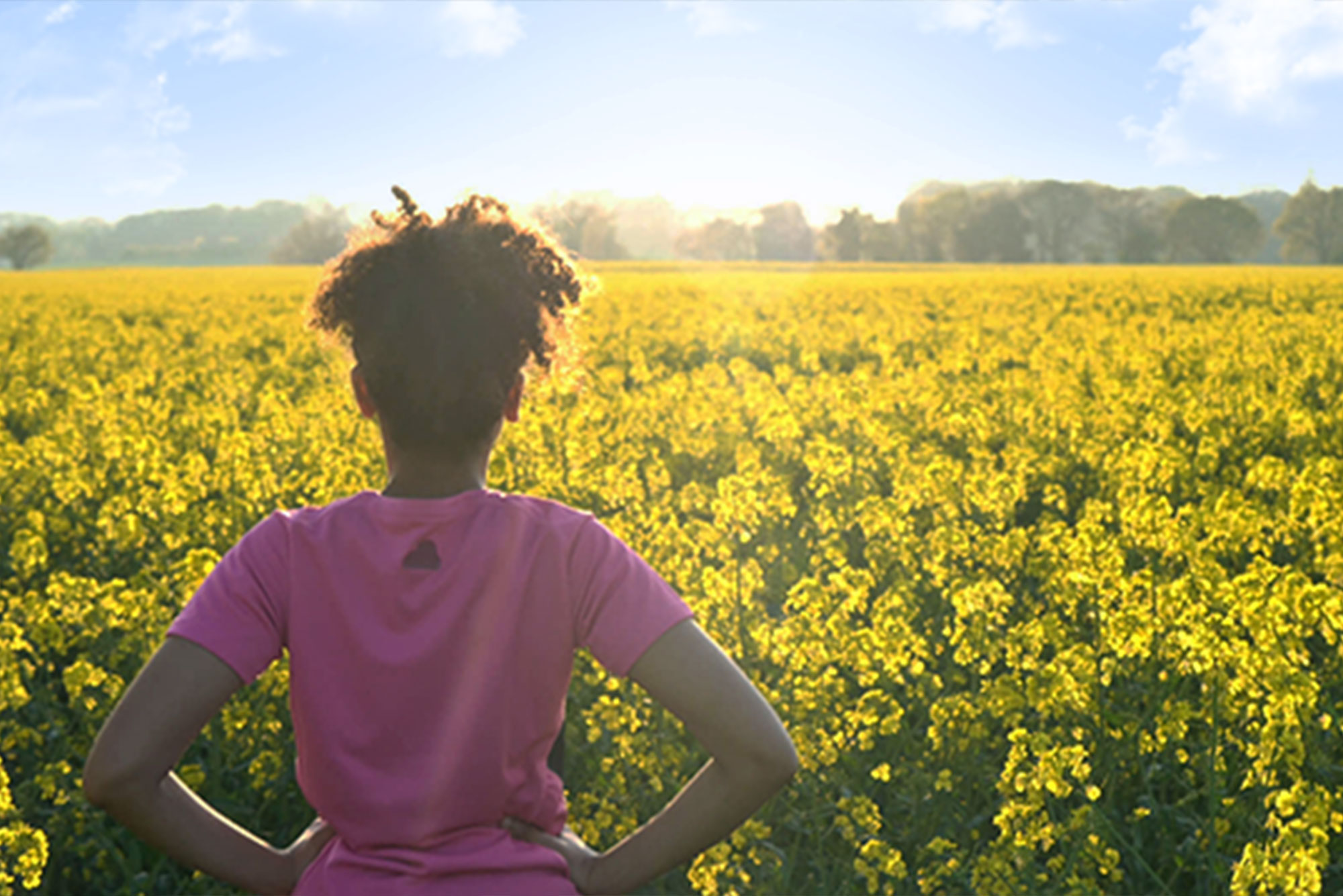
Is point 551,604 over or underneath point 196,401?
over

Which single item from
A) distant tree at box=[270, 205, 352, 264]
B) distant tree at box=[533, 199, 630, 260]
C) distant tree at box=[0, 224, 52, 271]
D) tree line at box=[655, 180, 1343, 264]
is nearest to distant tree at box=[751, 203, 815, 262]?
tree line at box=[655, 180, 1343, 264]

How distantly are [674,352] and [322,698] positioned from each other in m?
15.1

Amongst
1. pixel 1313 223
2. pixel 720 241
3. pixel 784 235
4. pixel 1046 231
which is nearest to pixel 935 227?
pixel 1046 231

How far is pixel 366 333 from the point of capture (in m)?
1.91

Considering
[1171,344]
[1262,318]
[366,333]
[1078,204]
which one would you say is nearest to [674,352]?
[1171,344]

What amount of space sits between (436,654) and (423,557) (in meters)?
0.15

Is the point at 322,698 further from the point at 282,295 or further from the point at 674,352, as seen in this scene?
the point at 282,295

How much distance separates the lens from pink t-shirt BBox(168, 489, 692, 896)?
1.81 metres

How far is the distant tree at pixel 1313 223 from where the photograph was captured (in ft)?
311

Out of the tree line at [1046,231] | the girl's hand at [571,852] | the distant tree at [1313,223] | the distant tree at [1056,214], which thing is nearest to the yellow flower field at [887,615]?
the girl's hand at [571,852]

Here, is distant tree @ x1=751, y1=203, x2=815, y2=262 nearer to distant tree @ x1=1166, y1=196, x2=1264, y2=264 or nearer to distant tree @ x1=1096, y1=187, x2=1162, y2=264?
distant tree @ x1=1096, y1=187, x2=1162, y2=264

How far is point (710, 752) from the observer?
1801 millimetres

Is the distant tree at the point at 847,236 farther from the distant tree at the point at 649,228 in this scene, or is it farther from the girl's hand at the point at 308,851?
the girl's hand at the point at 308,851

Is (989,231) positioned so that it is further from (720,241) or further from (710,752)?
(710,752)
